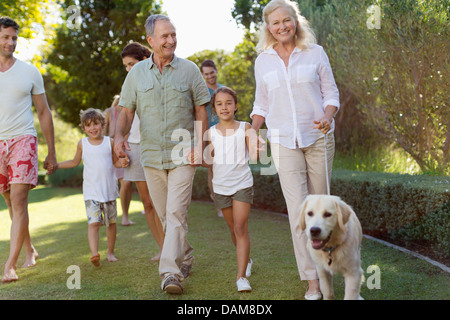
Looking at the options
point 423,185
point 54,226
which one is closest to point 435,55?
point 423,185

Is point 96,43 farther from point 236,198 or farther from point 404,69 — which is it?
point 236,198

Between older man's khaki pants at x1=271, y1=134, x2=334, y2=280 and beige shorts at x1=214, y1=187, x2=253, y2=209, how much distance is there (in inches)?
14.4

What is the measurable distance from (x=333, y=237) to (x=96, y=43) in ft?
69.2

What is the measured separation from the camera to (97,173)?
595 cm

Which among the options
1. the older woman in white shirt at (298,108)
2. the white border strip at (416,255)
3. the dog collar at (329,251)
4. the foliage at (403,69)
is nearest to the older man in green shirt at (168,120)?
the older woman in white shirt at (298,108)

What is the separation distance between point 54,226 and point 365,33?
658 centimetres

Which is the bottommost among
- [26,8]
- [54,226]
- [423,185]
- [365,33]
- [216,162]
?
[54,226]

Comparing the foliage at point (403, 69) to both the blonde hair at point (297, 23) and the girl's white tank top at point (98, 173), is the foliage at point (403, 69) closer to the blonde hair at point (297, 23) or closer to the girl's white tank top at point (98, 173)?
the blonde hair at point (297, 23)

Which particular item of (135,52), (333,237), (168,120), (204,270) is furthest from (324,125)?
(135,52)

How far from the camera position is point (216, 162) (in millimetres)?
4816

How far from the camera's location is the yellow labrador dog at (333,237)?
3.66 m

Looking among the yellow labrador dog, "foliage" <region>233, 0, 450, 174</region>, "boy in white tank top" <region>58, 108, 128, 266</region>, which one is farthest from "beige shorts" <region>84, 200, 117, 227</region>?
"foliage" <region>233, 0, 450, 174</region>
